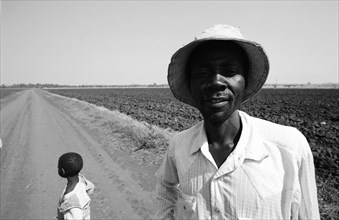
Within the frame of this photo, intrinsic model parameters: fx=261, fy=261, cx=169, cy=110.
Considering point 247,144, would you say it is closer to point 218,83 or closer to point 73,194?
point 218,83

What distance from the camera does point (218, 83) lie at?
1.34 m

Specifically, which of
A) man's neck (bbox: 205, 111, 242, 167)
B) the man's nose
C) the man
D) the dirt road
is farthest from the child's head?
the man's nose

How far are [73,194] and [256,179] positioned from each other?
210cm

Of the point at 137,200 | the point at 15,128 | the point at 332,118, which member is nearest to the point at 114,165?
the point at 137,200

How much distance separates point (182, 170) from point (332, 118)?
18.1 m

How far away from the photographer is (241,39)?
1.34 metres

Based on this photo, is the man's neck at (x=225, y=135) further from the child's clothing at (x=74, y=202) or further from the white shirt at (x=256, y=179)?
the child's clothing at (x=74, y=202)

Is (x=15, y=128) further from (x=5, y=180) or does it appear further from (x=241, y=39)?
(x=241, y=39)

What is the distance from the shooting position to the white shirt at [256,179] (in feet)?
4.06

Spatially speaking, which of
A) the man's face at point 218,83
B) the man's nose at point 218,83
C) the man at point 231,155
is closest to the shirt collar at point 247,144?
the man at point 231,155

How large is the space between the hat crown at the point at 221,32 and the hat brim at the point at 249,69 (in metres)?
0.02

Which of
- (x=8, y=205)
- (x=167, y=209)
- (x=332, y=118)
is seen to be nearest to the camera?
(x=167, y=209)

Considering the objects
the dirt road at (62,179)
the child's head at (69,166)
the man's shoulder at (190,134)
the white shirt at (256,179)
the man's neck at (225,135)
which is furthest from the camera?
the dirt road at (62,179)

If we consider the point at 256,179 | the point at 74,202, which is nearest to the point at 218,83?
the point at 256,179
